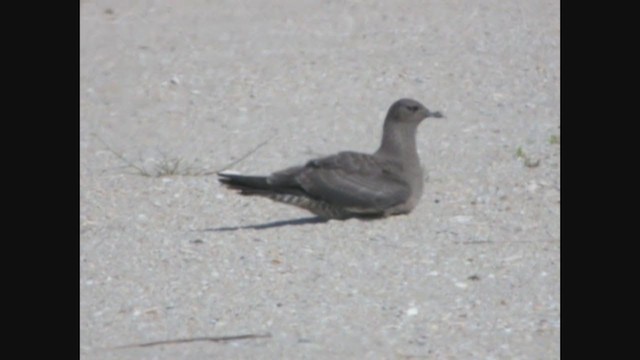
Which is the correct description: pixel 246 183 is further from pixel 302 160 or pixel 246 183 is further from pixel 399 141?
pixel 302 160

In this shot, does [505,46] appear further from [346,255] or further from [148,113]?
[346,255]

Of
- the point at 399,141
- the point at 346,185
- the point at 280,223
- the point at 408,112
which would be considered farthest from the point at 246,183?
the point at 408,112

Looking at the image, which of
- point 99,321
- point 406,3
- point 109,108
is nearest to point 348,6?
point 406,3

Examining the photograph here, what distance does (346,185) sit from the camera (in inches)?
429

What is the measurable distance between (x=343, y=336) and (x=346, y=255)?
159 centimetres

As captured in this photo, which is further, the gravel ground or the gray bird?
the gray bird

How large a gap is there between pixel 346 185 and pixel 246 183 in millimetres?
675

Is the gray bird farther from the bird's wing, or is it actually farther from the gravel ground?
the gravel ground

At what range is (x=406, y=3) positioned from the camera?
1778 cm

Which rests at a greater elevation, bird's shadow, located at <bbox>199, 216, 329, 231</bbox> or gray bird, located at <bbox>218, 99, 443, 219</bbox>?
gray bird, located at <bbox>218, 99, 443, 219</bbox>

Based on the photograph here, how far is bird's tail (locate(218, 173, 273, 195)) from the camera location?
10664 mm

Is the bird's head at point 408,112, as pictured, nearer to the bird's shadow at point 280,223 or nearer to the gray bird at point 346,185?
the gray bird at point 346,185

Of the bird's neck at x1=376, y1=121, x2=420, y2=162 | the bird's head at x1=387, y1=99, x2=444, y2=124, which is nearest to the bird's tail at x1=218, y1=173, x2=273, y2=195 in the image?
the bird's neck at x1=376, y1=121, x2=420, y2=162

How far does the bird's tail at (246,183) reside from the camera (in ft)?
35.0
